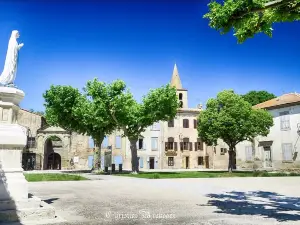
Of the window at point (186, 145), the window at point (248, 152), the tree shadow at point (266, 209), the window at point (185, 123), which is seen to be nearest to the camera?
the tree shadow at point (266, 209)

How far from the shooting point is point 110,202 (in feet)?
33.2

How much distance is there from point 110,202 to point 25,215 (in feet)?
11.7

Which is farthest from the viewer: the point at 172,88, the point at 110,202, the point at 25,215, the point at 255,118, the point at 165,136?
the point at 165,136

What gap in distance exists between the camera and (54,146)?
4862 centimetres

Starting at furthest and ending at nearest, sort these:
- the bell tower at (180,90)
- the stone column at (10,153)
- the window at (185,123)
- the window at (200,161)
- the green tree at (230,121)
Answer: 1. the bell tower at (180,90)
2. the window at (200,161)
3. the window at (185,123)
4. the green tree at (230,121)
5. the stone column at (10,153)

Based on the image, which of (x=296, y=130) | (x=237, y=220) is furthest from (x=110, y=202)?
(x=296, y=130)

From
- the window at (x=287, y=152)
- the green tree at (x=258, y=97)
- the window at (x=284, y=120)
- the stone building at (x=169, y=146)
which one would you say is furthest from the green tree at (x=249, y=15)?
the green tree at (x=258, y=97)

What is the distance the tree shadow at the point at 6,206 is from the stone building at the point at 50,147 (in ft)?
137

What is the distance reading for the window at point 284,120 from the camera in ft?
119

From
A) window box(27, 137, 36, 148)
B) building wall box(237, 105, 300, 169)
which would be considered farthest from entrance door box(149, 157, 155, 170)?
window box(27, 137, 36, 148)

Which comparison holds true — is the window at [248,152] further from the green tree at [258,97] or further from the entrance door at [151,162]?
the green tree at [258,97]

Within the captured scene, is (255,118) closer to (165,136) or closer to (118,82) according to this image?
(118,82)

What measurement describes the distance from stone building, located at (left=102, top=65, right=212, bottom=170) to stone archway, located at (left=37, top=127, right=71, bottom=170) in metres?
6.49

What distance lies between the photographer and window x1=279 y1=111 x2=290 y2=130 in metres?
36.4
